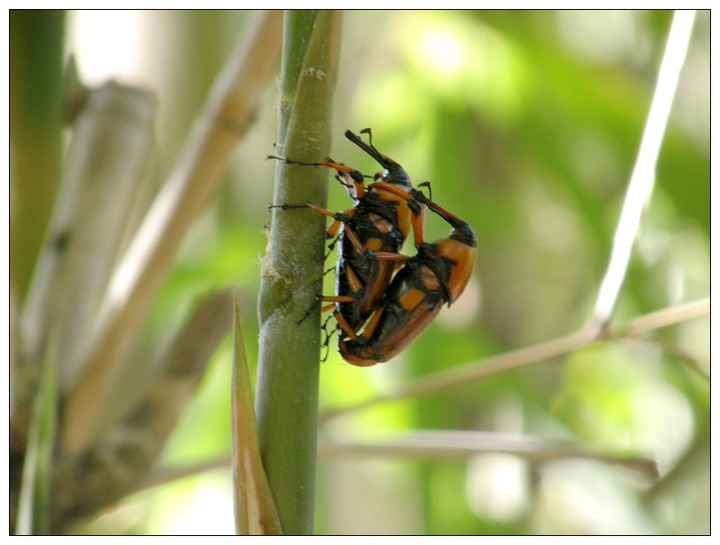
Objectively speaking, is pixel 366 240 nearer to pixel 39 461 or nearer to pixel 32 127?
pixel 39 461

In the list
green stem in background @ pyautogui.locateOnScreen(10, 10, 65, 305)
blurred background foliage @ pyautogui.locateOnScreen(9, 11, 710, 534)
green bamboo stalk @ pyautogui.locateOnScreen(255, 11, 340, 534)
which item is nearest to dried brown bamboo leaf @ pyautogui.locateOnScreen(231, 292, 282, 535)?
green bamboo stalk @ pyautogui.locateOnScreen(255, 11, 340, 534)

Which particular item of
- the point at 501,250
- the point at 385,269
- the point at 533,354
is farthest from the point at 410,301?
the point at 501,250

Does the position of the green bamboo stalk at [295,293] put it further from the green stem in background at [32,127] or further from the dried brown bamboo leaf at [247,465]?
the green stem in background at [32,127]

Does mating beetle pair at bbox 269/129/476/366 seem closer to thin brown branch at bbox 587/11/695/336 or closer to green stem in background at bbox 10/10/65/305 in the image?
thin brown branch at bbox 587/11/695/336

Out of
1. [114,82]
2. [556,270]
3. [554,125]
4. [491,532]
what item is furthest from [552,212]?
[114,82]

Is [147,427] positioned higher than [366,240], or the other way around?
[366,240]

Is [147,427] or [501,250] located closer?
[147,427]

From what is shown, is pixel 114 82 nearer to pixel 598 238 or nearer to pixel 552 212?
pixel 598 238
